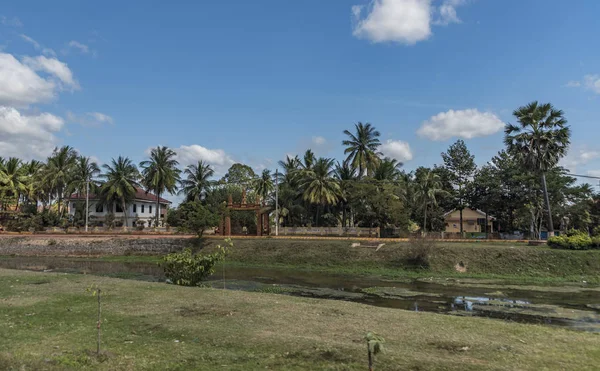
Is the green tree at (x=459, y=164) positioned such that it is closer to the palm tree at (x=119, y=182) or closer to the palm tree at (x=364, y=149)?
the palm tree at (x=364, y=149)

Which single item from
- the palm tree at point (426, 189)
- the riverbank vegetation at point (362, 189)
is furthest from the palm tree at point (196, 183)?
the palm tree at point (426, 189)

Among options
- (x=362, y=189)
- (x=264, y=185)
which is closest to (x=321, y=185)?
(x=362, y=189)

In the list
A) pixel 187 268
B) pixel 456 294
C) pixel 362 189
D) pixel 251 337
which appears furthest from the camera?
pixel 362 189

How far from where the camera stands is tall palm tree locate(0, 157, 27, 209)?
6550 cm

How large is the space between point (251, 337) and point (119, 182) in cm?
6103

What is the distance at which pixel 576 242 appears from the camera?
105 ft

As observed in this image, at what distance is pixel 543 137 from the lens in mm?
40219

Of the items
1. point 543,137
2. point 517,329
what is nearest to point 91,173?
point 543,137

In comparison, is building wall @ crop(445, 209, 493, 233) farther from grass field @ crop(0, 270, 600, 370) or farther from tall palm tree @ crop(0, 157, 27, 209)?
tall palm tree @ crop(0, 157, 27, 209)

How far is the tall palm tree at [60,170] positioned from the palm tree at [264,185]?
30878 mm

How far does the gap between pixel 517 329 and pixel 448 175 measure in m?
57.5

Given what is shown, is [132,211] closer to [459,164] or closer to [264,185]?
[264,185]

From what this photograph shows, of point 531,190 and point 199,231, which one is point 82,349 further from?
point 531,190

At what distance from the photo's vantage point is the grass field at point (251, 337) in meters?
7.84
